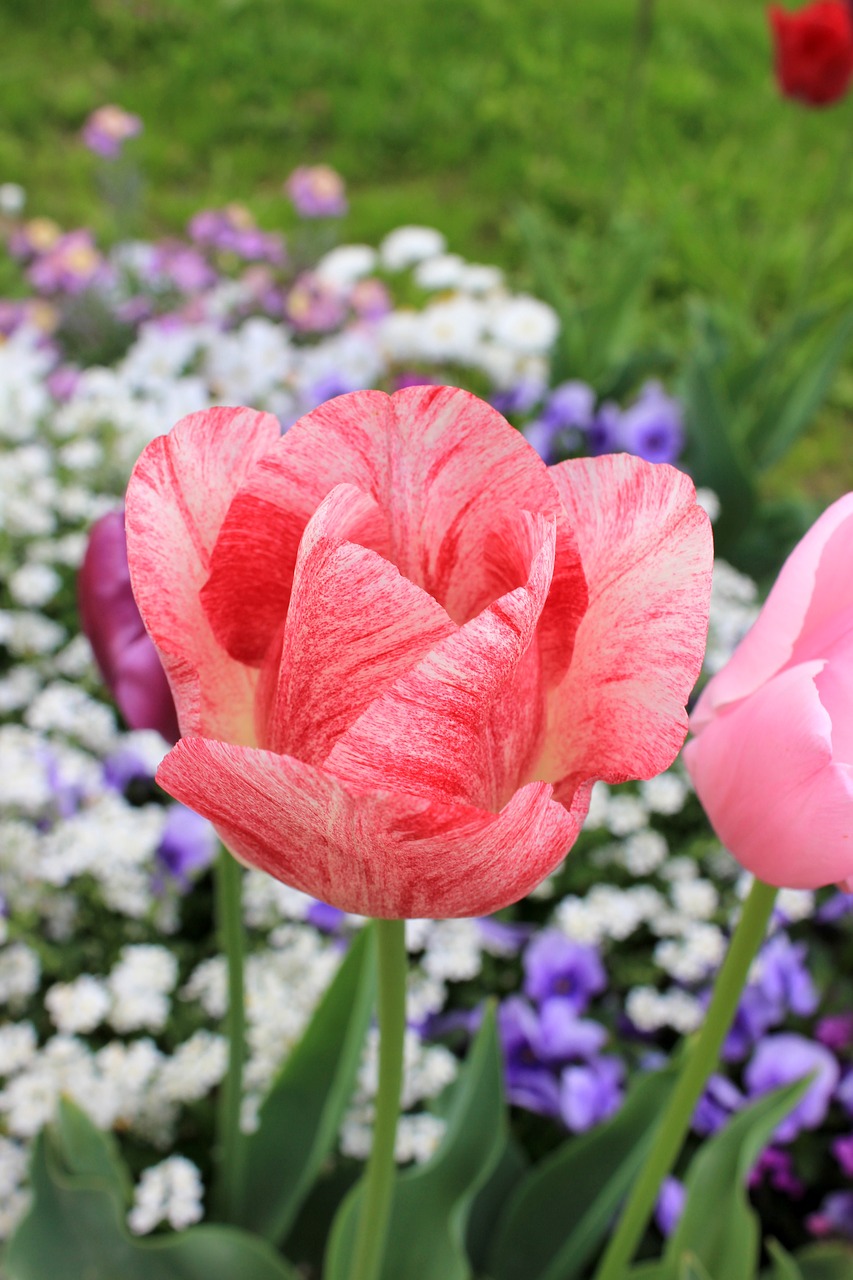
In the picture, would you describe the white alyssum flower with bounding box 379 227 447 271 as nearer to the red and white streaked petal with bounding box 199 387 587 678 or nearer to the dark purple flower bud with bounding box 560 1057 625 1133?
the dark purple flower bud with bounding box 560 1057 625 1133

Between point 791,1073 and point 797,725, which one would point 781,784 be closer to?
point 797,725

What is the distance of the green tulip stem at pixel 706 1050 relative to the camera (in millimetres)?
515

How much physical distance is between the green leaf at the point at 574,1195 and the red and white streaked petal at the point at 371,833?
21.9 inches

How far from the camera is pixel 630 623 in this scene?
1.28 feet

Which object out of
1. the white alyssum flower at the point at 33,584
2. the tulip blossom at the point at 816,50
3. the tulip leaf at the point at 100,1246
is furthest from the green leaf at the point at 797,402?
the tulip leaf at the point at 100,1246

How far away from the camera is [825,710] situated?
0.42 m

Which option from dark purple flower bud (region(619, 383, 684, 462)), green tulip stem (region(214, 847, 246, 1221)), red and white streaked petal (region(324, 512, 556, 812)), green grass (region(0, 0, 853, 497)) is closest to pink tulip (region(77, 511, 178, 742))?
green tulip stem (region(214, 847, 246, 1221))

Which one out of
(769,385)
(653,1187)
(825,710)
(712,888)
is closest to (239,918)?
(653,1187)

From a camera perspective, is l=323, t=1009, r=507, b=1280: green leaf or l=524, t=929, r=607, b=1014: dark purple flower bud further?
l=524, t=929, r=607, b=1014: dark purple flower bud

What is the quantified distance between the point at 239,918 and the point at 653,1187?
10.2 inches

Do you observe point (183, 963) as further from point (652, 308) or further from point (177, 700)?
point (652, 308)

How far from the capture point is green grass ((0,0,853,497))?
9.70 ft

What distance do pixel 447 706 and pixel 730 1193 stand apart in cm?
63

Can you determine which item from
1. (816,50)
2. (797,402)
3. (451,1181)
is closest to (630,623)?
A: (451,1181)
